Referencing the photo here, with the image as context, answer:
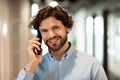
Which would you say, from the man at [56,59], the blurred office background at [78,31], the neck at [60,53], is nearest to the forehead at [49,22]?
the man at [56,59]

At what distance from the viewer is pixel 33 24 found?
1439 mm

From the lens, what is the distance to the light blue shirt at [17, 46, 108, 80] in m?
1.33

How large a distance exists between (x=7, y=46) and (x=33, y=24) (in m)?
1.62

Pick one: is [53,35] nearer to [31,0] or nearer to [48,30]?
[48,30]

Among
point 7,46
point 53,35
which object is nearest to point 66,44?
point 53,35

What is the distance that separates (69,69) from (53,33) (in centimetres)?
20

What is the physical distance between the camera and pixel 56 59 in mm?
1385

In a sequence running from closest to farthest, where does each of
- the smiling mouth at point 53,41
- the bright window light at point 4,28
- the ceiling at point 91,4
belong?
the smiling mouth at point 53,41, the bright window light at point 4,28, the ceiling at point 91,4

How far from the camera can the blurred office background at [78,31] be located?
299 cm

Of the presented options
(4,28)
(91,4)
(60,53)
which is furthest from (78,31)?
(60,53)

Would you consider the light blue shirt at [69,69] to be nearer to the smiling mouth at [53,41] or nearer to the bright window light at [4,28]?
the smiling mouth at [53,41]

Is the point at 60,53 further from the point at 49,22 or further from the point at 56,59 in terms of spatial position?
the point at 49,22

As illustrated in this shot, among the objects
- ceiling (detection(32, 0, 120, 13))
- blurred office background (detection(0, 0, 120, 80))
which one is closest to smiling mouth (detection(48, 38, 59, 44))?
blurred office background (detection(0, 0, 120, 80))

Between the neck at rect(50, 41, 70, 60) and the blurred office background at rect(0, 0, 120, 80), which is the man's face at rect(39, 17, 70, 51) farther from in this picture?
the blurred office background at rect(0, 0, 120, 80)
